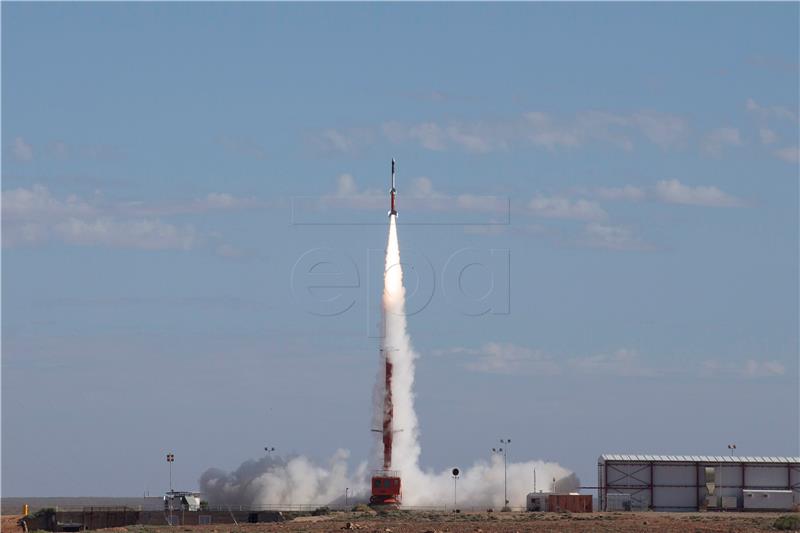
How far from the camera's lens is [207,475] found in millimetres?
156750

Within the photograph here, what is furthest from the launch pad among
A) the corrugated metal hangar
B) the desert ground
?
the corrugated metal hangar

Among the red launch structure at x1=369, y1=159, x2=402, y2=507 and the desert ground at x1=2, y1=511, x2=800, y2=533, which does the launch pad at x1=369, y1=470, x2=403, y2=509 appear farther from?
the desert ground at x1=2, y1=511, x2=800, y2=533

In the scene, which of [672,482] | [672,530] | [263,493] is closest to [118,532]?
[672,530]

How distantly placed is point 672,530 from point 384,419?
130 feet

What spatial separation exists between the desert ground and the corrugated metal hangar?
743 centimetres

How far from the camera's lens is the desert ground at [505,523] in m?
104

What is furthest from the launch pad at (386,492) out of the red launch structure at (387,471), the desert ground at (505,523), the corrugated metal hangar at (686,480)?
the corrugated metal hangar at (686,480)

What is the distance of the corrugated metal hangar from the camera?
14125 cm

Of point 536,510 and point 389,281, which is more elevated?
point 389,281

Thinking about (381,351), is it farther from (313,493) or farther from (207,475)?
(207,475)

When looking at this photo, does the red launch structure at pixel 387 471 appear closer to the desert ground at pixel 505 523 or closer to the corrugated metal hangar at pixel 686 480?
the desert ground at pixel 505 523

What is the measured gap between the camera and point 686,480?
14225cm

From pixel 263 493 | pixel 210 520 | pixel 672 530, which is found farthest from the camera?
pixel 263 493

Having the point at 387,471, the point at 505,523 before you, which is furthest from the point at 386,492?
the point at 505,523
